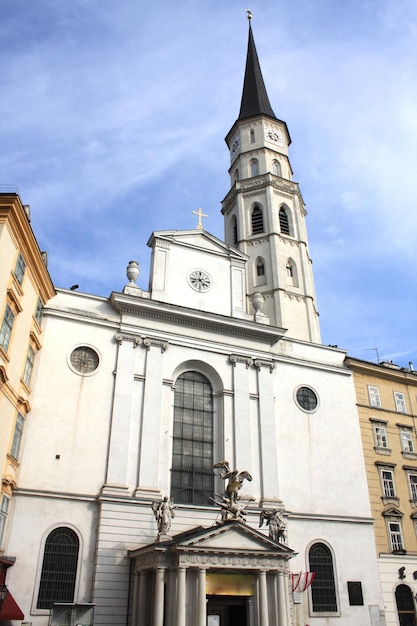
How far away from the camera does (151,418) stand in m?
22.7

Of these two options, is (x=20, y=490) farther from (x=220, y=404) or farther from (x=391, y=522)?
(x=391, y=522)

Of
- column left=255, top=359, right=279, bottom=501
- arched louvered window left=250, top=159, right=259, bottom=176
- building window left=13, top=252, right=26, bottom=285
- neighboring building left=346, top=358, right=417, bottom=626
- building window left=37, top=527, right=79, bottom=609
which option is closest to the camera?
building window left=37, top=527, right=79, bottom=609

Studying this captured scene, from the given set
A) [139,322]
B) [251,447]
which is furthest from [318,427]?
[139,322]

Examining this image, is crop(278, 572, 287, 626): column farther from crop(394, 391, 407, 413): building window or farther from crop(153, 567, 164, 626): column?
crop(394, 391, 407, 413): building window

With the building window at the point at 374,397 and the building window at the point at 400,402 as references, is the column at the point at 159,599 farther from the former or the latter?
the building window at the point at 400,402

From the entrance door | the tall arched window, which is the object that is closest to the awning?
the entrance door

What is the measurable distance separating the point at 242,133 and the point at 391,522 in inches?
1169

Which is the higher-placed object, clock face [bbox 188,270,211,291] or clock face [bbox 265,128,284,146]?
clock face [bbox 265,128,284,146]

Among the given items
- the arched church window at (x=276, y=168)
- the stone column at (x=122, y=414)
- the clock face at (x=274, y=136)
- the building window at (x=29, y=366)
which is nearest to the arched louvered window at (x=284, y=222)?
the arched church window at (x=276, y=168)

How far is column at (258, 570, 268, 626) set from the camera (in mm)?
18031

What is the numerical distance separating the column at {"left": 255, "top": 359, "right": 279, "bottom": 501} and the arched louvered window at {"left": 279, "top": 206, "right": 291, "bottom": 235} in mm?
14034

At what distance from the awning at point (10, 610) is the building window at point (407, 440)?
765 inches

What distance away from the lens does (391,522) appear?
84.9ft

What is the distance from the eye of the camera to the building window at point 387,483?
2655 cm
